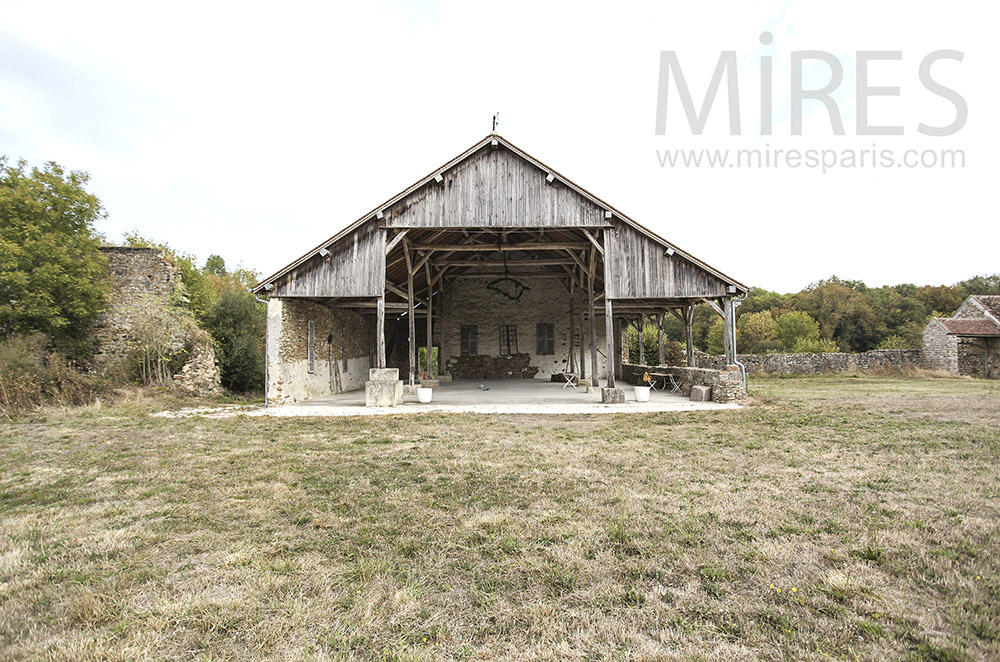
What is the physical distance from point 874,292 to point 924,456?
54787 millimetres

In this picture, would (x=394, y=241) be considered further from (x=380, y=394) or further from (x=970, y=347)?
(x=970, y=347)

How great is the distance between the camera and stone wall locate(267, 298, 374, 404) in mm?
12102

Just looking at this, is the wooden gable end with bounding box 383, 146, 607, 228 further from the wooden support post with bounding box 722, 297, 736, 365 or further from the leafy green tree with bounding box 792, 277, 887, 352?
the leafy green tree with bounding box 792, 277, 887, 352

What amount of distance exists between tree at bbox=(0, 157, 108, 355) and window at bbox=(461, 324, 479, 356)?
39.4 ft

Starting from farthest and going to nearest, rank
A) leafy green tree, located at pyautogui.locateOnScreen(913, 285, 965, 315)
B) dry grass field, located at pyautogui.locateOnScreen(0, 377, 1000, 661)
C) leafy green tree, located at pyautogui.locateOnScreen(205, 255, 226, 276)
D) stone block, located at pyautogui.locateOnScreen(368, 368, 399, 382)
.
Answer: leafy green tree, located at pyautogui.locateOnScreen(205, 255, 226, 276)
leafy green tree, located at pyautogui.locateOnScreen(913, 285, 965, 315)
stone block, located at pyautogui.locateOnScreen(368, 368, 399, 382)
dry grass field, located at pyautogui.locateOnScreen(0, 377, 1000, 661)

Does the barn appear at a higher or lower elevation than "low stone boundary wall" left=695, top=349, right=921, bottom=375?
higher

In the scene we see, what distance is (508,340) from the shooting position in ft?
68.9

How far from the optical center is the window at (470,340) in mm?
21078

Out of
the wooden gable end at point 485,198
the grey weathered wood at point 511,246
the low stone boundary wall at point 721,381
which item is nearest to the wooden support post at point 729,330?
the low stone boundary wall at point 721,381

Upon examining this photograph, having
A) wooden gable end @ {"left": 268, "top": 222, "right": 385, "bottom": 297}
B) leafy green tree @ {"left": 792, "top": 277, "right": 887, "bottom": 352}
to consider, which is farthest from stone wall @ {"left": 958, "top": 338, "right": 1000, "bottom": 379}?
wooden gable end @ {"left": 268, "top": 222, "right": 385, "bottom": 297}

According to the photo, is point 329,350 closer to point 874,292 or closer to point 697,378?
point 697,378

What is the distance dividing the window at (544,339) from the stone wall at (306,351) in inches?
278

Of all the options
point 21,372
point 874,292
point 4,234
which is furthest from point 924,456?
point 874,292

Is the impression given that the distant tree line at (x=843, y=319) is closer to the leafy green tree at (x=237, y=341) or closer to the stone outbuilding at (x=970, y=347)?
the stone outbuilding at (x=970, y=347)
